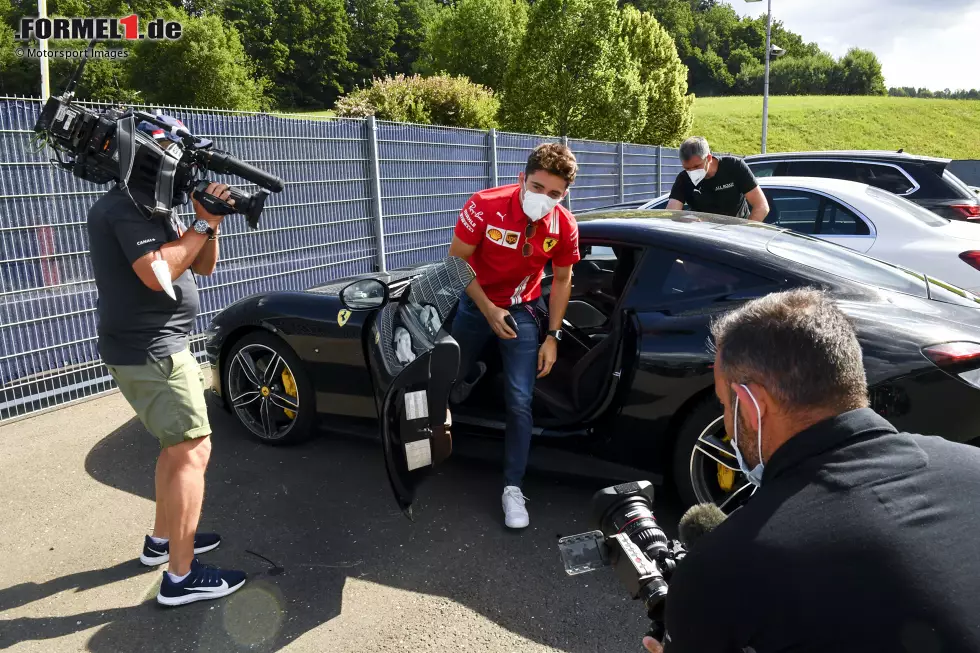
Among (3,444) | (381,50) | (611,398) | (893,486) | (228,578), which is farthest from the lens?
(381,50)

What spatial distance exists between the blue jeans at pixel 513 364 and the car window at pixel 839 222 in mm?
3610

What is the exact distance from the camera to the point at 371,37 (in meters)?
83.6

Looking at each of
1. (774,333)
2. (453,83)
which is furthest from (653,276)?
(453,83)

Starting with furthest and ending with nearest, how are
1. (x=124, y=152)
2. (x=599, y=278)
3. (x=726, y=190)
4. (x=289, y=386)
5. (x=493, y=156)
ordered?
(x=493, y=156), (x=726, y=190), (x=599, y=278), (x=289, y=386), (x=124, y=152)

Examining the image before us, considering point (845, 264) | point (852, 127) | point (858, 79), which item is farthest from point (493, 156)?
point (858, 79)

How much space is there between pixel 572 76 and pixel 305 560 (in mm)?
18632

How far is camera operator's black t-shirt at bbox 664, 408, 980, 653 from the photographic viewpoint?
1.08m

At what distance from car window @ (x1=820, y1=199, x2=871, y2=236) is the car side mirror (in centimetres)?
411

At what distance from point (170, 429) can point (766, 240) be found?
2.86 meters

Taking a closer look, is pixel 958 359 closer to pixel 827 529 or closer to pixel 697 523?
pixel 697 523

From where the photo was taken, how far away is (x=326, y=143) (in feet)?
25.1

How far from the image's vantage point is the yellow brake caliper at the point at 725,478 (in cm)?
319

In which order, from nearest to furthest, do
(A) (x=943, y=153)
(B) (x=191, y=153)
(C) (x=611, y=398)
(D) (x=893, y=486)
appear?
(D) (x=893, y=486)
(B) (x=191, y=153)
(C) (x=611, y=398)
(A) (x=943, y=153)

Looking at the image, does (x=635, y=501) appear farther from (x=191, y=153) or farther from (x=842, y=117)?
(x=842, y=117)
